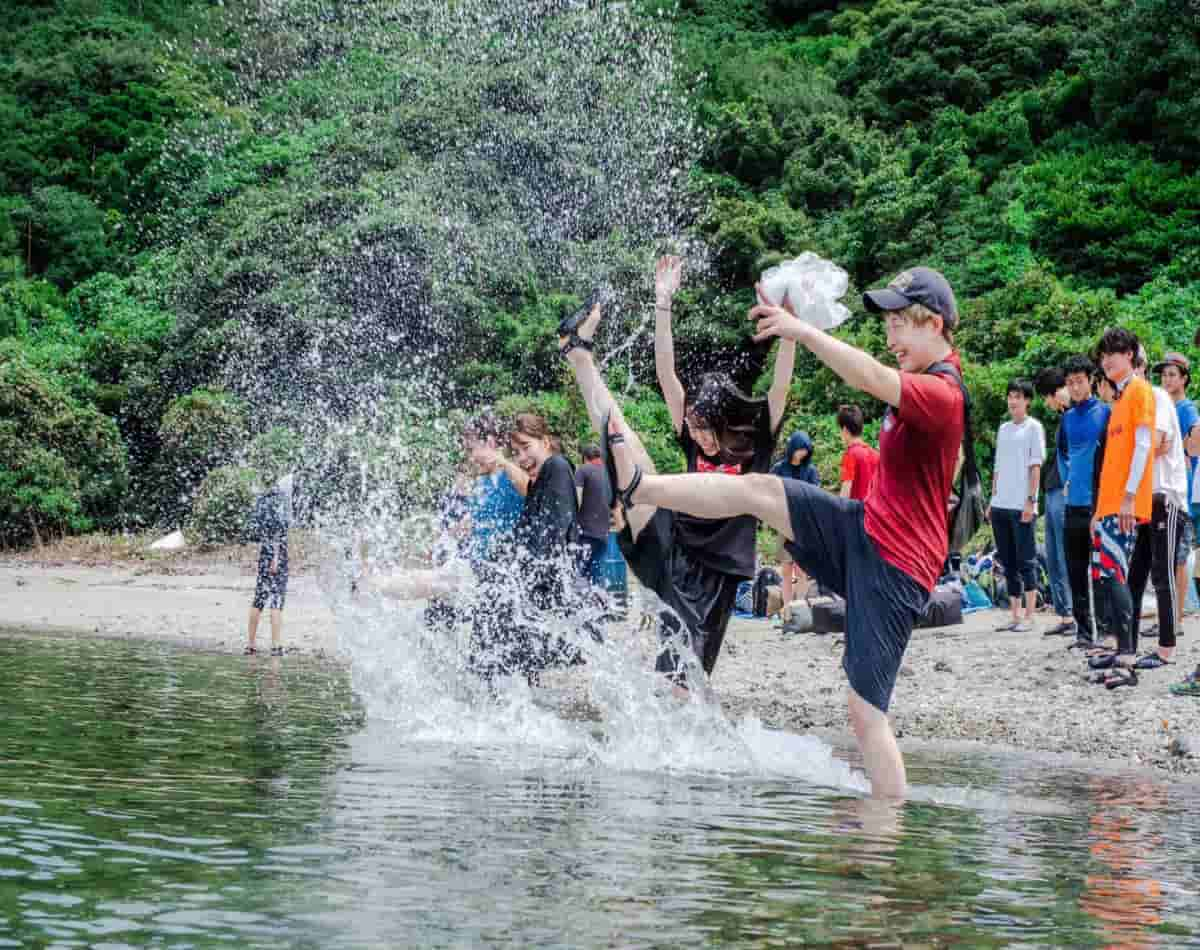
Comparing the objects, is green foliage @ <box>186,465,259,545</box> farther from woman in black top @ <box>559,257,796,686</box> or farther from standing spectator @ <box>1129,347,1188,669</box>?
woman in black top @ <box>559,257,796,686</box>

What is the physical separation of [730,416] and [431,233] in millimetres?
21800

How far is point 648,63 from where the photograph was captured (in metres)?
33.3

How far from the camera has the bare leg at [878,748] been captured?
532cm

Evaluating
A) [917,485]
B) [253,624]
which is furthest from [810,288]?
[253,624]

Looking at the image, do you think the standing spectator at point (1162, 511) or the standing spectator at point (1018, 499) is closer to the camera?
the standing spectator at point (1162, 511)

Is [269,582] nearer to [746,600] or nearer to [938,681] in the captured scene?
[746,600]

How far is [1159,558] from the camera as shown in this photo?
8641 mm

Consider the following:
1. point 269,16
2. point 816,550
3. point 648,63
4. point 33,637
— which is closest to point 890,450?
point 816,550

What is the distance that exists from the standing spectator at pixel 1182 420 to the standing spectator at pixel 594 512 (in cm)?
412

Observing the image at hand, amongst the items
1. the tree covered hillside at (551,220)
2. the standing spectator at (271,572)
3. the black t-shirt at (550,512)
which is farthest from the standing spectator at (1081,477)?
the tree covered hillside at (551,220)

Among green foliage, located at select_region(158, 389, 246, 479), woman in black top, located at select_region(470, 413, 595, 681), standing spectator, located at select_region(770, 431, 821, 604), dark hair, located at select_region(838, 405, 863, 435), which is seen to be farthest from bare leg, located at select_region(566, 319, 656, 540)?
green foliage, located at select_region(158, 389, 246, 479)

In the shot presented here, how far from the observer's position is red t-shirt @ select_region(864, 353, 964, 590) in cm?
507

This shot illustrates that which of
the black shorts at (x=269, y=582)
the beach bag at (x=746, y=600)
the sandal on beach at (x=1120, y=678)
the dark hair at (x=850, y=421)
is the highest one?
the dark hair at (x=850, y=421)

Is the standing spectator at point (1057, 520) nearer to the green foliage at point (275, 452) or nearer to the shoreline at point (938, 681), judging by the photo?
the shoreline at point (938, 681)
